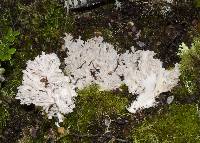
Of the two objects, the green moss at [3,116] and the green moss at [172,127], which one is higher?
the green moss at [3,116]

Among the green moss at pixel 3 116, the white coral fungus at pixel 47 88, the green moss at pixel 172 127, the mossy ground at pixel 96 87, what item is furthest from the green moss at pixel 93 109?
the green moss at pixel 3 116

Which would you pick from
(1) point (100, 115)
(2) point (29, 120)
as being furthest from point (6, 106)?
(1) point (100, 115)

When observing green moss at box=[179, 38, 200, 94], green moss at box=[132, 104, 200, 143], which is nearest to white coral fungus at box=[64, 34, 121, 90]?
green moss at box=[132, 104, 200, 143]

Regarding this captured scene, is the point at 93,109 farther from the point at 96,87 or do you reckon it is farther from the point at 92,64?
the point at 92,64

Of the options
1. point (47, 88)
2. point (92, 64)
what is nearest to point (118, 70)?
point (92, 64)

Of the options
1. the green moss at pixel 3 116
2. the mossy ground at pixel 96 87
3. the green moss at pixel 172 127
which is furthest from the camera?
the green moss at pixel 3 116

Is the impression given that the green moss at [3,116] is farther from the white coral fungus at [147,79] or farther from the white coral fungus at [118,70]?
the white coral fungus at [147,79]

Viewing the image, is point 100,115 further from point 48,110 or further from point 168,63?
point 168,63
